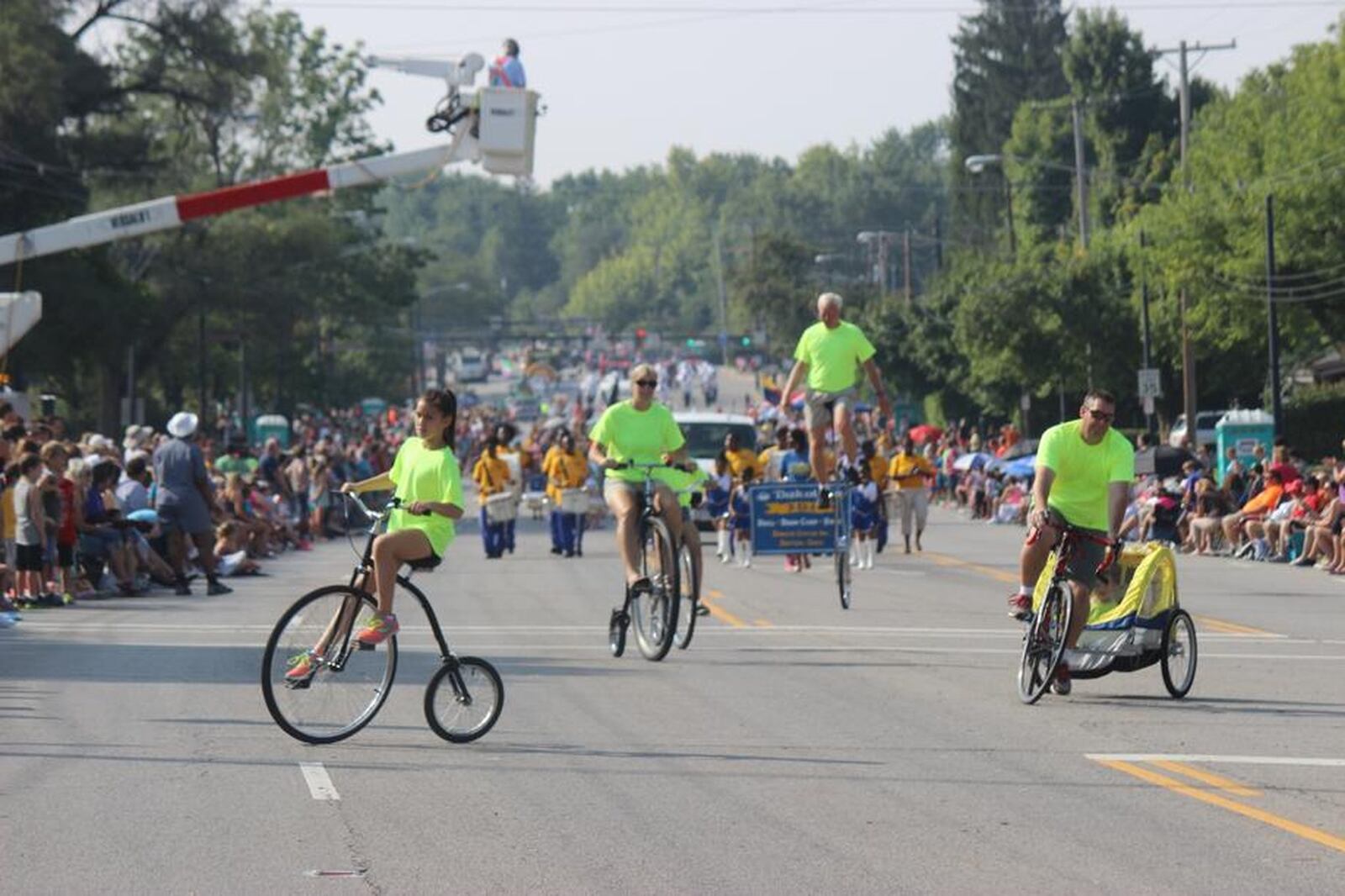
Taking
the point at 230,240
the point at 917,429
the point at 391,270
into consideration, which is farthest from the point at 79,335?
the point at 391,270

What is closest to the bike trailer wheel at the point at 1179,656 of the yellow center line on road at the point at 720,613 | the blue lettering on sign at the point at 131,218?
the yellow center line on road at the point at 720,613

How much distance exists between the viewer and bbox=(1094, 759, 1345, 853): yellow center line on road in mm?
9812

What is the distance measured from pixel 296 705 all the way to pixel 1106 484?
502 centimetres

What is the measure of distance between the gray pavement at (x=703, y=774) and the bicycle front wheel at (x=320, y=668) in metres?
0.17

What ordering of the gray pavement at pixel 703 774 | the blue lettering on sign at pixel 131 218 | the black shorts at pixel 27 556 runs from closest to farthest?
the gray pavement at pixel 703 774 → the black shorts at pixel 27 556 → the blue lettering on sign at pixel 131 218

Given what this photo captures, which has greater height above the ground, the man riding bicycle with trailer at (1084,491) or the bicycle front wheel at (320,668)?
the man riding bicycle with trailer at (1084,491)

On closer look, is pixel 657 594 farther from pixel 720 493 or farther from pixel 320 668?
pixel 720 493

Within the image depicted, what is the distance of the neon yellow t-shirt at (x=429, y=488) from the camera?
12797 millimetres

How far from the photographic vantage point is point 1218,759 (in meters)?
12.1

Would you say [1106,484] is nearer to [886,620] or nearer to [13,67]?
→ [886,620]

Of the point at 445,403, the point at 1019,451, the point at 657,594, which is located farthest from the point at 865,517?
the point at 1019,451

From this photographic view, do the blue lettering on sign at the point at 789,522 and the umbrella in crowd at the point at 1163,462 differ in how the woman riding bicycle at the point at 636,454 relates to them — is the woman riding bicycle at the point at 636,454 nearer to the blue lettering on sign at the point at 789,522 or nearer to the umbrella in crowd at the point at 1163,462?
the blue lettering on sign at the point at 789,522

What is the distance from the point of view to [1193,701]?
14750 millimetres

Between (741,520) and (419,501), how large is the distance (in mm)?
17972
